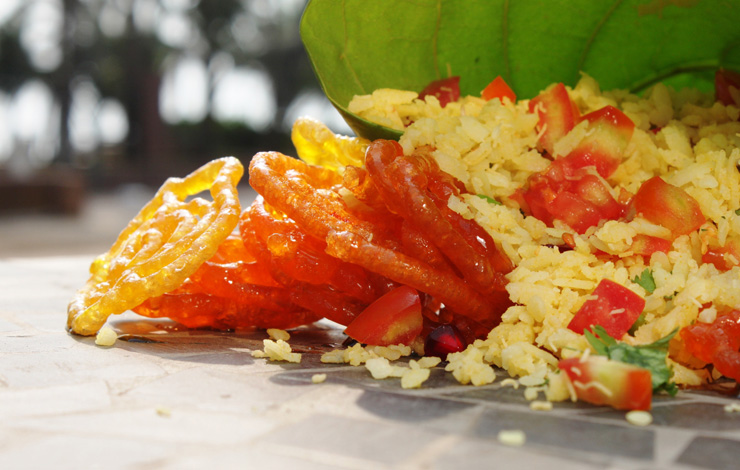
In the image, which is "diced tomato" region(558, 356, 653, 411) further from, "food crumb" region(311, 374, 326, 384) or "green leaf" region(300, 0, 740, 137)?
"green leaf" region(300, 0, 740, 137)

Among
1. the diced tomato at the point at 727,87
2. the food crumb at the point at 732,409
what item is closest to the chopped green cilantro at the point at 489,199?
the food crumb at the point at 732,409

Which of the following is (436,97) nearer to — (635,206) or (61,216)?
(635,206)

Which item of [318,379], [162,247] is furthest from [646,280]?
[162,247]

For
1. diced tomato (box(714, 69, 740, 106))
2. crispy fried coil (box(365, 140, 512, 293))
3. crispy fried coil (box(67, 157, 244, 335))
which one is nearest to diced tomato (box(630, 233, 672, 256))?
crispy fried coil (box(365, 140, 512, 293))

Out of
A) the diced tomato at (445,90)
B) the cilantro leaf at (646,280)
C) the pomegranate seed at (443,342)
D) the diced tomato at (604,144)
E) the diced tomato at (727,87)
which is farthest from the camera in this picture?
the diced tomato at (445,90)

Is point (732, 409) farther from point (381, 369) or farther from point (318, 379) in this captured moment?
point (318, 379)

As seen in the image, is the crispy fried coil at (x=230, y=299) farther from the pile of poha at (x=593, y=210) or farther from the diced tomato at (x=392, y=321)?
the pile of poha at (x=593, y=210)
